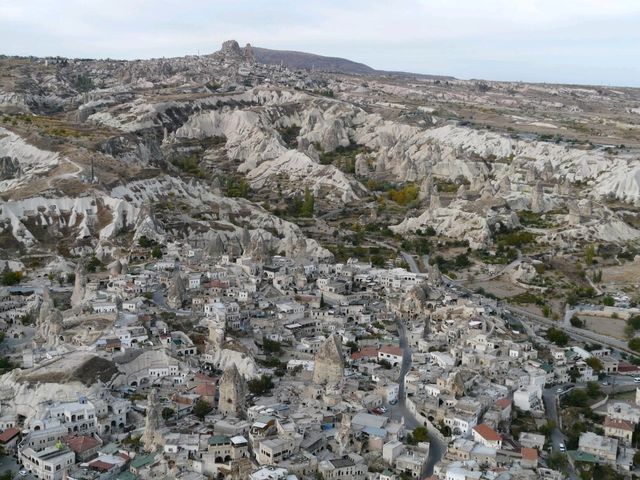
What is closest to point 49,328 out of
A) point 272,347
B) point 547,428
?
point 272,347

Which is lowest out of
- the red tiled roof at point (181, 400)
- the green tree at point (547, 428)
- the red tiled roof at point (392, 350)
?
the green tree at point (547, 428)

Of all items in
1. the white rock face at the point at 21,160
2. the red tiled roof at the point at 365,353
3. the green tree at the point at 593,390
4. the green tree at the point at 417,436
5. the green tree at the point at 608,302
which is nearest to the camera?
the green tree at the point at 417,436

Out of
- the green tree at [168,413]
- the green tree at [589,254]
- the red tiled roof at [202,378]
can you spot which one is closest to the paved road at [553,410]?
the red tiled roof at [202,378]

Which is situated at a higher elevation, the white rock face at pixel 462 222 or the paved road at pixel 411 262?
the white rock face at pixel 462 222

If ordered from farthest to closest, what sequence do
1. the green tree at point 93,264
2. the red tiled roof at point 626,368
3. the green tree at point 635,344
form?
1. the green tree at point 93,264
2. the green tree at point 635,344
3. the red tiled roof at point 626,368

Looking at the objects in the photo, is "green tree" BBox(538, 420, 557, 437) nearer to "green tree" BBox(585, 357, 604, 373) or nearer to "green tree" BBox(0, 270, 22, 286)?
"green tree" BBox(585, 357, 604, 373)

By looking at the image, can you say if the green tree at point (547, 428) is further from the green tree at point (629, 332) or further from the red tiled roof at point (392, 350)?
the green tree at point (629, 332)

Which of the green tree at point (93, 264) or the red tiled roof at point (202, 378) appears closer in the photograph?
the red tiled roof at point (202, 378)

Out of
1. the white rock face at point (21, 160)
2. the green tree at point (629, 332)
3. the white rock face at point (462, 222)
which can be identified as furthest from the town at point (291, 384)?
the white rock face at point (21, 160)
